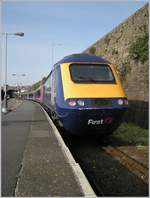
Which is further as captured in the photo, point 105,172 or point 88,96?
point 88,96

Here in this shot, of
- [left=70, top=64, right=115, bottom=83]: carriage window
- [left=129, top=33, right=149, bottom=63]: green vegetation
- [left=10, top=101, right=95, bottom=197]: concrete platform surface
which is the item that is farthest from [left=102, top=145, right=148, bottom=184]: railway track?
[left=129, top=33, right=149, bottom=63]: green vegetation

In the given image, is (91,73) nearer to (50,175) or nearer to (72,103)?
(72,103)

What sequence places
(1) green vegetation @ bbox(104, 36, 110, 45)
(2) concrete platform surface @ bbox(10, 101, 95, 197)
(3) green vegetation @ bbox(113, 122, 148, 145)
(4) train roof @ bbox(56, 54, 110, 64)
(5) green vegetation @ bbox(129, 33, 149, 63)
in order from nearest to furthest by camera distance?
1. (2) concrete platform surface @ bbox(10, 101, 95, 197)
2. (4) train roof @ bbox(56, 54, 110, 64)
3. (3) green vegetation @ bbox(113, 122, 148, 145)
4. (5) green vegetation @ bbox(129, 33, 149, 63)
5. (1) green vegetation @ bbox(104, 36, 110, 45)

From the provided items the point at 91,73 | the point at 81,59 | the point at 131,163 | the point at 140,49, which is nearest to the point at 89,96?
the point at 91,73

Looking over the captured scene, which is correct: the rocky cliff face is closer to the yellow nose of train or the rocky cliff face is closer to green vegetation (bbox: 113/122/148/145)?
green vegetation (bbox: 113/122/148/145)

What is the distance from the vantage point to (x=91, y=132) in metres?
11.0

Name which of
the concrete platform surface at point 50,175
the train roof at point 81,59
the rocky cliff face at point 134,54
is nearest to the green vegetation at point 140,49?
the rocky cliff face at point 134,54

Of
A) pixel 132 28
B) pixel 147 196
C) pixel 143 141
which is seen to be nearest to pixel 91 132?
pixel 143 141

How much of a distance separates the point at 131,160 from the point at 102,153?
167cm

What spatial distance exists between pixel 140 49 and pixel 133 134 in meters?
5.33

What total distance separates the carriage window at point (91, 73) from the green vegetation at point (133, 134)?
2473mm

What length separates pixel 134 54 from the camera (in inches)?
723

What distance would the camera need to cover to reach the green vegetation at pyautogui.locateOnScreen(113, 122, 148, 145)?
40.6ft

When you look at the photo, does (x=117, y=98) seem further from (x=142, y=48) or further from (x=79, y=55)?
(x=142, y=48)
